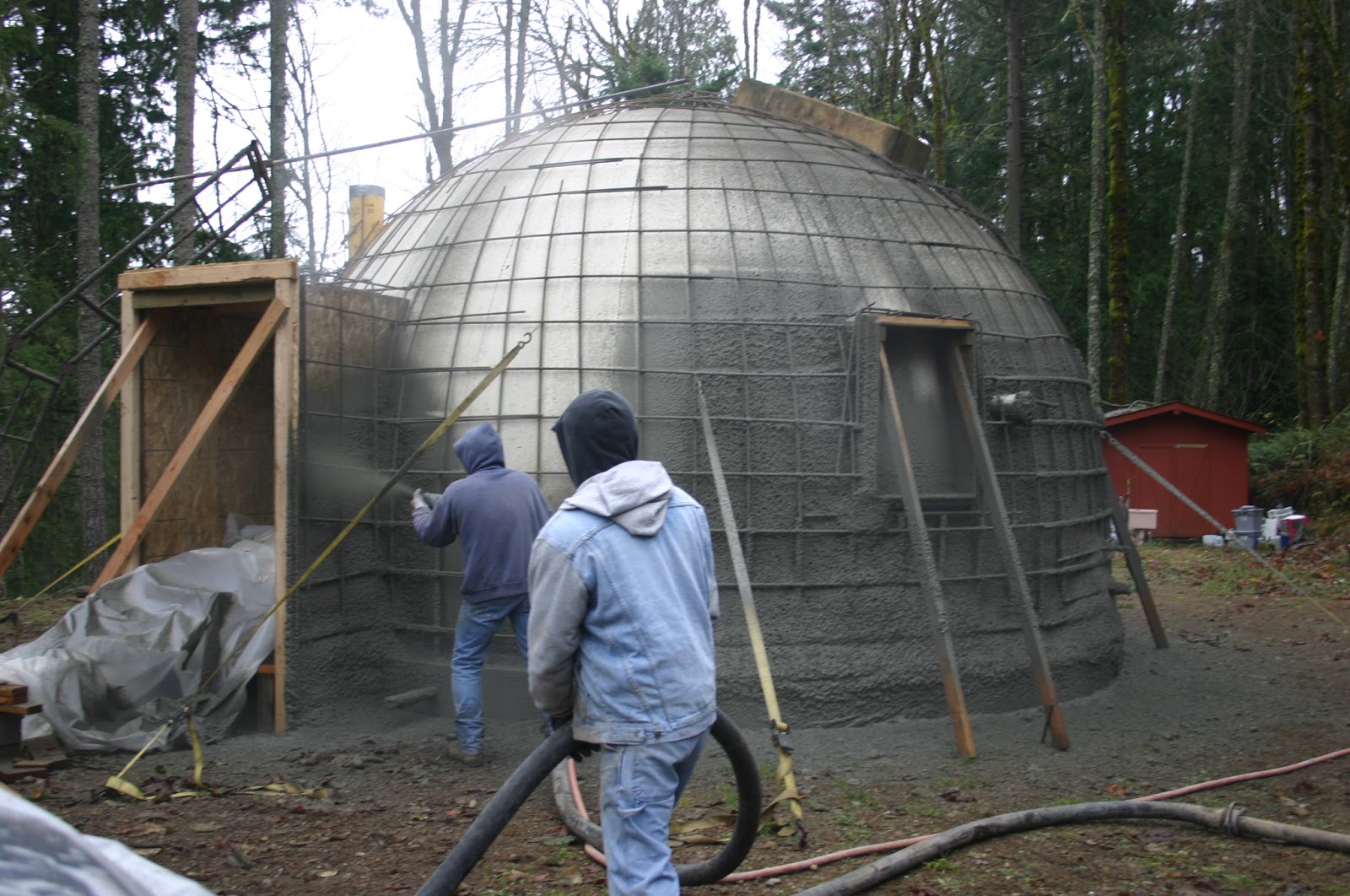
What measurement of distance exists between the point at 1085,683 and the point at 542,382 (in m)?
4.65

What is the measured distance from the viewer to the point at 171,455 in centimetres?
816

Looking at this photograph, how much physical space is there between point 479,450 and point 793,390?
7.37 feet

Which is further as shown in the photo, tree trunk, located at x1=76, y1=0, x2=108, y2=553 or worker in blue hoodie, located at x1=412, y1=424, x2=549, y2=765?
tree trunk, located at x1=76, y1=0, x2=108, y2=553

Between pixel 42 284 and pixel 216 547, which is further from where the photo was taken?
pixel 42 284

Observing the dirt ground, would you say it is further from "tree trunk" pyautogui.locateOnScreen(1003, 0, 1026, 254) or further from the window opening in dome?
"tree trunk" pyautogui.locateOnScreen(1003, 0, 1026, 254)

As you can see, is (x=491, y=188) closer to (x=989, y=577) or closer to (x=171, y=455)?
(x=171, y=455)

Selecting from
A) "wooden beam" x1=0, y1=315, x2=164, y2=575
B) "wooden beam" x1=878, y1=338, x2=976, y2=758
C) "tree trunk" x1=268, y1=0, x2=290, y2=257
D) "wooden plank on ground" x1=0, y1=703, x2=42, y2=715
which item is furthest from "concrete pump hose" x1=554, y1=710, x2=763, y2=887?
"tree trunk" x1=268, y1=0, x2=290, y2=257

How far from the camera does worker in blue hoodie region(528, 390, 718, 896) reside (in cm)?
318

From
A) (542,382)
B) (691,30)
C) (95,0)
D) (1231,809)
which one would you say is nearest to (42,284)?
(95,0)

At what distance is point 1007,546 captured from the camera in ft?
24.0

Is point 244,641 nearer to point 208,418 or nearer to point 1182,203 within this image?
point 208,418

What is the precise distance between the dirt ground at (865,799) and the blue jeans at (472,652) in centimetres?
27

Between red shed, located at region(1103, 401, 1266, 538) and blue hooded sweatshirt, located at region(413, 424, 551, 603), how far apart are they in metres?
15.5

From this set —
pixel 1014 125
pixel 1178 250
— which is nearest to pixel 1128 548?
pixel 1014 125
